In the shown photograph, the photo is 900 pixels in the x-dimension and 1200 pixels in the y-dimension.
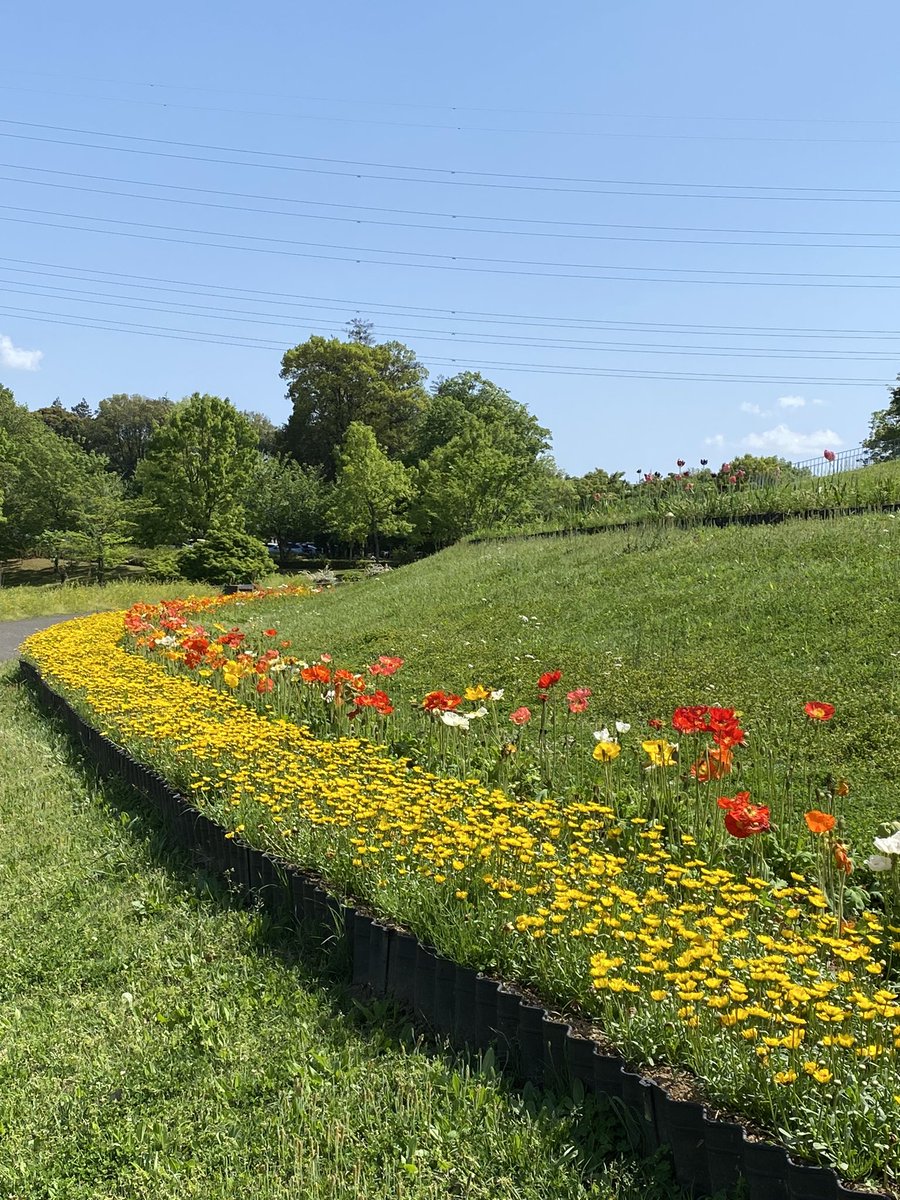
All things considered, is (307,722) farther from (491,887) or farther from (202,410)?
(202,410)

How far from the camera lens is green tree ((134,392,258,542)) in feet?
111

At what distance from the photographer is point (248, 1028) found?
2.68m

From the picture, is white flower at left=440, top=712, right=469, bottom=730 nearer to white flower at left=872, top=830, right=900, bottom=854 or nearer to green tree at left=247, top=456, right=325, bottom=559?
white flower at left=872, top=830, right=900, bottom=854

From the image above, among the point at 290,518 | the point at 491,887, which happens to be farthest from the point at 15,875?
the point at 290,518

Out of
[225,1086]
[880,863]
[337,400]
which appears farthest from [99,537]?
[880,863]

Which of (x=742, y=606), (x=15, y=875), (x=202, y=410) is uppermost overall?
(x=202, y=410)

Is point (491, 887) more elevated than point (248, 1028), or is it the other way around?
point (491, 887)

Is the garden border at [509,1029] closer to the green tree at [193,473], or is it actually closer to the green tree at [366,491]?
the green tree at [366,491]

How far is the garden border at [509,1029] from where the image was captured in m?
1.71

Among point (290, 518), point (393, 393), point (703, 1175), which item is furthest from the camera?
point (393, 393)

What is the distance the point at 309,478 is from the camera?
136ft

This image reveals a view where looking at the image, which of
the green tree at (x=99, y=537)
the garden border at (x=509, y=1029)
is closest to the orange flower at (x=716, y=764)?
the garden border at (x=509, y=1029)

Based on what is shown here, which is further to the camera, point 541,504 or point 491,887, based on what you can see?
point 541,504

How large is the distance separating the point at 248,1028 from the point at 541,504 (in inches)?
1330
